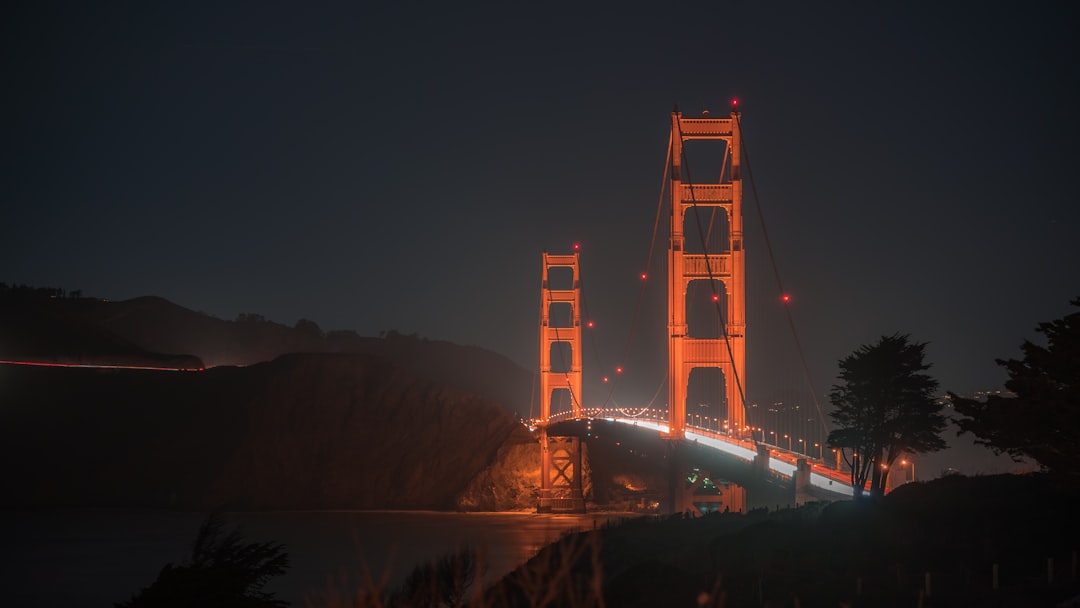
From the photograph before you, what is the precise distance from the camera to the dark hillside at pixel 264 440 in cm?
8906

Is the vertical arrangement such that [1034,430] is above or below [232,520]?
above

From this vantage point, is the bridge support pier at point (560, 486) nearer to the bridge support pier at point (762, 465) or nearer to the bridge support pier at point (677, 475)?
the bridge support pier at point (677, 475)

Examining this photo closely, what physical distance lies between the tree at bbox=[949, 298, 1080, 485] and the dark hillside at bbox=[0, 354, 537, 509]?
67.3m

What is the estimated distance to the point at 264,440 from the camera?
3656 inches

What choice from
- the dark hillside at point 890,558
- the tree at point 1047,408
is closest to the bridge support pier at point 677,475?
the dark hillside at point 890,558

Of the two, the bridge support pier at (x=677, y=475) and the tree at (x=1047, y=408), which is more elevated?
the tree at (x=1047, y=408)

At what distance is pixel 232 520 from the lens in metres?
76.2

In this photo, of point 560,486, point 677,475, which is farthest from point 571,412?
point 677,475

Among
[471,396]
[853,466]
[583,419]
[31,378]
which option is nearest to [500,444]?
[471,396]

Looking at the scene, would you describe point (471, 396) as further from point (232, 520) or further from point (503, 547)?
point (503, 547)

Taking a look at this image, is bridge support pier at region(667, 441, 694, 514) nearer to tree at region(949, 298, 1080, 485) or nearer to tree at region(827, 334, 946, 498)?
tree at region(827, 334, 946, 498)

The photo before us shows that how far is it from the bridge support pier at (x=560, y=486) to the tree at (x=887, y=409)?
4602cm

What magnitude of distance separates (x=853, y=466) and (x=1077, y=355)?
14621 millimetres

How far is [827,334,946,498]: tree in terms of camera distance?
32.2 meters
